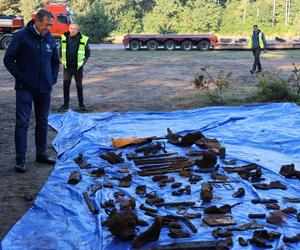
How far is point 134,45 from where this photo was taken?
30609 millimetres

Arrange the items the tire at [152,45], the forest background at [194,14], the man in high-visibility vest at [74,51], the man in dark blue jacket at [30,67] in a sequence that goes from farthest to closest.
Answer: the forest background at [194,14] < the tire at [152,45] < the man in high-visibility vest at [74,51] < the man in dark blue jacket at [30,67]

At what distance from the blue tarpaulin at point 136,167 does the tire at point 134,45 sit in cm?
2116

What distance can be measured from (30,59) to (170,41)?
991 inches

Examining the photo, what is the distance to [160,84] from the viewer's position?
14898 millimetres

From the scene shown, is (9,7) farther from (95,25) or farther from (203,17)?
(203,17)

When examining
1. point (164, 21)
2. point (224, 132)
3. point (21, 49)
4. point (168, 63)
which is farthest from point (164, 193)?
point (164, 21)

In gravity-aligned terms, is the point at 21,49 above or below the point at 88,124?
above

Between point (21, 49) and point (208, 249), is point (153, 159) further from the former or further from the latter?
point (208, 249)

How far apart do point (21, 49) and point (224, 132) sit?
154 inches

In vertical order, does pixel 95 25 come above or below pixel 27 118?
above

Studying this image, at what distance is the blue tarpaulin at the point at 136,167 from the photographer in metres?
4.25

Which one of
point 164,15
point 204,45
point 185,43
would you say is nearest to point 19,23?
point 185,43

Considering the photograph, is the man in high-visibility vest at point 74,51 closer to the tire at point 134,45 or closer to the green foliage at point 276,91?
the green foliage at point 276,91

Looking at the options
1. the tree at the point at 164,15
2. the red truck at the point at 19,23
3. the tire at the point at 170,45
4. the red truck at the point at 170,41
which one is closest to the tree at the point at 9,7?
the tree at the point at 164,15
